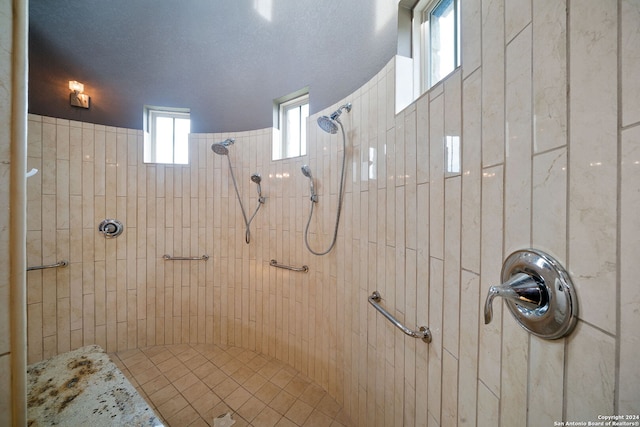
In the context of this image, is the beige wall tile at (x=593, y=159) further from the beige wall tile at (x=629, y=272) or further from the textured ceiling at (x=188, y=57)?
the textured ceiling at (x=188, y=57)

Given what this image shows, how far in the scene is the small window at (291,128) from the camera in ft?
6.57

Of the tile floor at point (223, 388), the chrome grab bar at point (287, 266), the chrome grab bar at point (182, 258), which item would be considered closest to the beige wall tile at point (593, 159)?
the chrome grab bar at point (287, 266)

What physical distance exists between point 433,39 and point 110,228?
2954 mm

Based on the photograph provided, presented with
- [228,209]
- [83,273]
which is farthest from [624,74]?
[83,273]

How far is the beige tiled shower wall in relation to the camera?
1.29 feet

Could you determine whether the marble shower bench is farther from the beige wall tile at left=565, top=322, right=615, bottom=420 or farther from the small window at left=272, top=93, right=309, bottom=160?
the small window at left=272, top=93, right=309, bottom=160

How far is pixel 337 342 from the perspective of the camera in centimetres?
155

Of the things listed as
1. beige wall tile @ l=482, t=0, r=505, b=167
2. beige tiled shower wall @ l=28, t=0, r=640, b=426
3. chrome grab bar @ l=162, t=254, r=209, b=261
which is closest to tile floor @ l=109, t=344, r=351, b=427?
beige tiled shower wall @ l=28, t=0, r=640, b=426

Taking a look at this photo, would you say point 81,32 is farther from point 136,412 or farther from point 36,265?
point 136,412

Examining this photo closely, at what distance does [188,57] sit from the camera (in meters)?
Result: 2.05

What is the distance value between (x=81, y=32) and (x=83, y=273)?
217cm

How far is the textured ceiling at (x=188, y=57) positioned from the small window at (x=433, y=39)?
52cm

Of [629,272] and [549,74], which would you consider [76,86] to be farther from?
[629,272]

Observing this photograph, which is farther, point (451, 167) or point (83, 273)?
point (83, 273)
